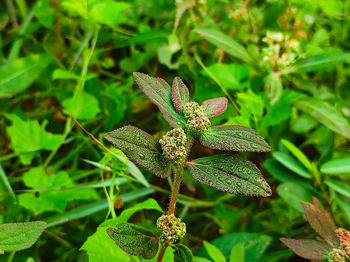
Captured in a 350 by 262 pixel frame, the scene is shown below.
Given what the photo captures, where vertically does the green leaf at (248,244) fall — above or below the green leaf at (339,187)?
below

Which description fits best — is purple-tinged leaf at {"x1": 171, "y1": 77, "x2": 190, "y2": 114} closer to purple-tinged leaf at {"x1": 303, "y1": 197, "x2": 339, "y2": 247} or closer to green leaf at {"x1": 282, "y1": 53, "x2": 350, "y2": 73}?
purple-tinged leaf at {"x1": 303, "y1": 197, "x2": 339, "y2": 247}

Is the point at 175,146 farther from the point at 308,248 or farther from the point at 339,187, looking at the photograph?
the point at 339,187

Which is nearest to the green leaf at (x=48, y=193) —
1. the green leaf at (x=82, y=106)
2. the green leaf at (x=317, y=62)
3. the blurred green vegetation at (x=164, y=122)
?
the blurred green vegetation at (x=164, y=122)

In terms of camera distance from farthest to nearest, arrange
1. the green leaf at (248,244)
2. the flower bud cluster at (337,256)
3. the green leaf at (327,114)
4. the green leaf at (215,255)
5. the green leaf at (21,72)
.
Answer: the green leaf at (21,72)
the green leaf at (327,114)
the green leaf at (248,244)
the green leaf at (215,255)
the flower bud cluster at (337,256)

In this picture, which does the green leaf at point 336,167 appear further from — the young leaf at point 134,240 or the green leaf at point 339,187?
the young leaf at point 134,240

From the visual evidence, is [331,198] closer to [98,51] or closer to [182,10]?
[182,10]

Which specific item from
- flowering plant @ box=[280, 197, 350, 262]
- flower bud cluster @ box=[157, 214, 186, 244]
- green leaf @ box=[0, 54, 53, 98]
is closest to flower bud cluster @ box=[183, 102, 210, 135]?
flower bud cluster @ box=[157, 214, 186, 244]
